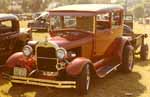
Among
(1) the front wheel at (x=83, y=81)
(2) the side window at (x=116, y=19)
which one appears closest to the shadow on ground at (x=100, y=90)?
(1) the front wheel at (x=83, y=81)

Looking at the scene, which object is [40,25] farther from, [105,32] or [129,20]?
[105,32]

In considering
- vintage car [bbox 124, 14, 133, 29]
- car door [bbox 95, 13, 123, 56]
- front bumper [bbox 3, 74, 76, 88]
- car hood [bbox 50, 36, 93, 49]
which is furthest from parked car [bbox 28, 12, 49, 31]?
front bumper [bbox 3, 74, 76, 88]

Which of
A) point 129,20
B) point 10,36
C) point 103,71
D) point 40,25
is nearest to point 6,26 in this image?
point 10,36

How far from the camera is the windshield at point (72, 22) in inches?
402

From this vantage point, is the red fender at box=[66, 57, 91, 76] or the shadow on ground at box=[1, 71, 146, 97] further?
the shadow on ground at box=[1, 71, 146, 97]

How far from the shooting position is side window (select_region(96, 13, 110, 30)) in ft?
34.6

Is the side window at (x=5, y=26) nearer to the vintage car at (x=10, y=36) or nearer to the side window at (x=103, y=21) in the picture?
the vintage car at (x=10, y=36)

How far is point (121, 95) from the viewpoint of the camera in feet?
31.4

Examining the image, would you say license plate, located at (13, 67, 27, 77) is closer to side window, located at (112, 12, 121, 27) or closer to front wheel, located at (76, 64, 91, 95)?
front wheel, located at (76, 64, 91, 95)

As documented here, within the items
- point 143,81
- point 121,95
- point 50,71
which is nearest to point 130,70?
point 143,81

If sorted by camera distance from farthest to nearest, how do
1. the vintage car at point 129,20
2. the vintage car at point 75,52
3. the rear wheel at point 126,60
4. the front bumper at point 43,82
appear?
the vintage car at point 129,20 < the rear wheel at point 126,60 < the vintage car at point 75,52 < the front bumper at point 43,82

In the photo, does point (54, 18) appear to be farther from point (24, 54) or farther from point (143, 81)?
point (143, 81)

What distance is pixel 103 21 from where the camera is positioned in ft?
36.2

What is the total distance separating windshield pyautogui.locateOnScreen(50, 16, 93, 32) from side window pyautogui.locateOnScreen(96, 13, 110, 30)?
35 cm
